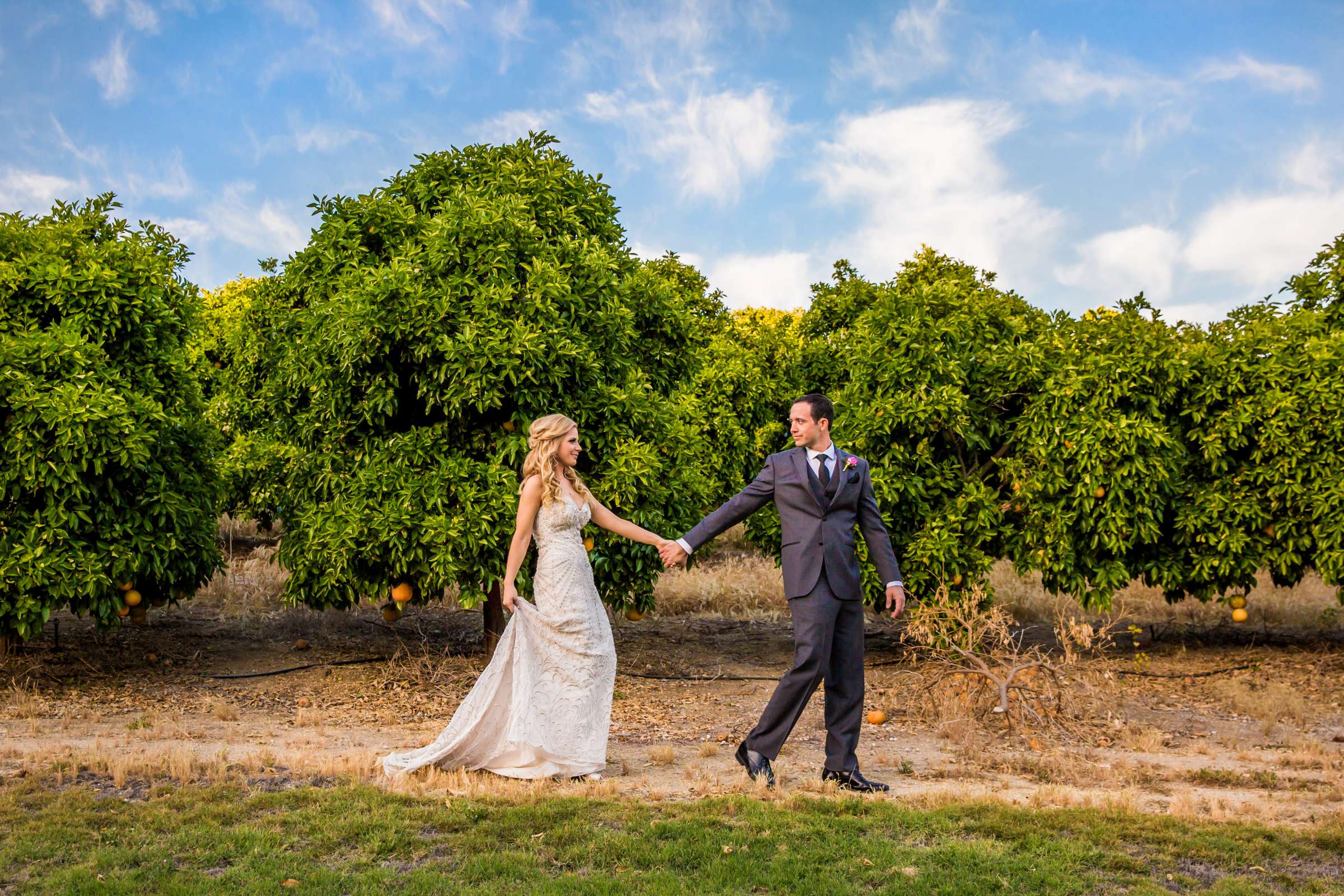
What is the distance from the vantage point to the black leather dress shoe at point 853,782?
5930mm

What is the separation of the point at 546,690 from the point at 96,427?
4.54 metres

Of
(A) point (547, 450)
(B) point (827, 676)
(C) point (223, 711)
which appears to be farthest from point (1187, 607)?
(C) point (223, 711)

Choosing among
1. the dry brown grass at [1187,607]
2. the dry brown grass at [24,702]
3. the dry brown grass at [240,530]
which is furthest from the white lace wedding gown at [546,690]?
the dry brown grass at [240,530]

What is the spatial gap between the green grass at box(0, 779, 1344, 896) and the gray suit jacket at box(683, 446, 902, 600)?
3.78 feet

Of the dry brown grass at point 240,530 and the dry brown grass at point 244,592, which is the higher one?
the dry brown grass at point 240,530

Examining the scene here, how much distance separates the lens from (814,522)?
589cm

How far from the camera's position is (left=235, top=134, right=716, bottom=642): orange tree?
8.77m

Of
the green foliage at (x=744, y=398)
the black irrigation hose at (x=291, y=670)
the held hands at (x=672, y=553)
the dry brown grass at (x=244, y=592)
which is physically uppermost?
the green foliage at (x=744, y=398)

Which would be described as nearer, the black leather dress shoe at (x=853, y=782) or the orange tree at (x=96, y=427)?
the black leather dress shoe at (x=853, y=782)

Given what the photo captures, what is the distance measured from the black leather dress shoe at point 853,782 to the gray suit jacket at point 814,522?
96 cm

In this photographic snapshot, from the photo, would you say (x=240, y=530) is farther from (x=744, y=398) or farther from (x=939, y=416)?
(x=939, y=416)

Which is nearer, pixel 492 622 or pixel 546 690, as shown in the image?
pixel 546 690

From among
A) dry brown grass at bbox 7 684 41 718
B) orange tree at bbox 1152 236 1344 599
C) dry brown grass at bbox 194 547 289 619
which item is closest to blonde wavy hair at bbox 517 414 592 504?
dry brown grass at bbox 7 684 41 718

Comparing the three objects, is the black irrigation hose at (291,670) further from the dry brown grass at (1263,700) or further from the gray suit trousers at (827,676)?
the dry brown grass at (1263,700)
